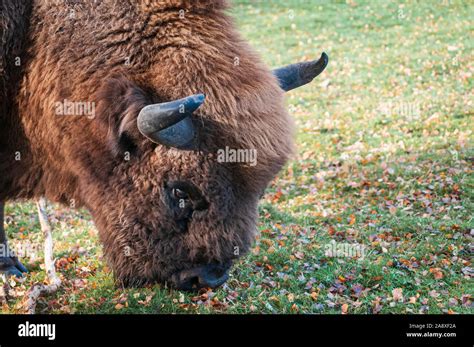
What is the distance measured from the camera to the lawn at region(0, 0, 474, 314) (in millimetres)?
6500

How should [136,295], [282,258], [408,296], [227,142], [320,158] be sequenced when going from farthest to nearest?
[320,158] → [282,258] → [408,296] → [136,295] → [227,142]

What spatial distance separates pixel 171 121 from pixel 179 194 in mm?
748

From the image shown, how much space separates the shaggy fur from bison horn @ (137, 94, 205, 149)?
0.14 metres

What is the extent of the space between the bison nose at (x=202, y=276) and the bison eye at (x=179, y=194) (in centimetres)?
59

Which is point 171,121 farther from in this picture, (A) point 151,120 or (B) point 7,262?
(B) point 7,262

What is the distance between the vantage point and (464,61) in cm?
1858

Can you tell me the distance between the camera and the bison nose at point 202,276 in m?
5.20

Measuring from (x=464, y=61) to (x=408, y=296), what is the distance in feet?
44.3

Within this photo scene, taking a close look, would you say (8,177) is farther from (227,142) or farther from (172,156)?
(227,142)

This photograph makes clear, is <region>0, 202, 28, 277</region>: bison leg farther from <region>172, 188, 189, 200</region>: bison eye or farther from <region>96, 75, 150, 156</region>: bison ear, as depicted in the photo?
<region>172, 188, 189, 200</region>: bison eye

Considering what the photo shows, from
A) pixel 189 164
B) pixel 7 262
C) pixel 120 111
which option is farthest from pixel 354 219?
pixel 120 111

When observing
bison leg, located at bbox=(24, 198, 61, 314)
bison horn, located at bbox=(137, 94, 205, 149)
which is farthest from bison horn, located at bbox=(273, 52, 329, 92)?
bison leg, located at bbox=(24, 198, 61, 314)

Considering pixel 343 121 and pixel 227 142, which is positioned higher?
pixel 227 142
